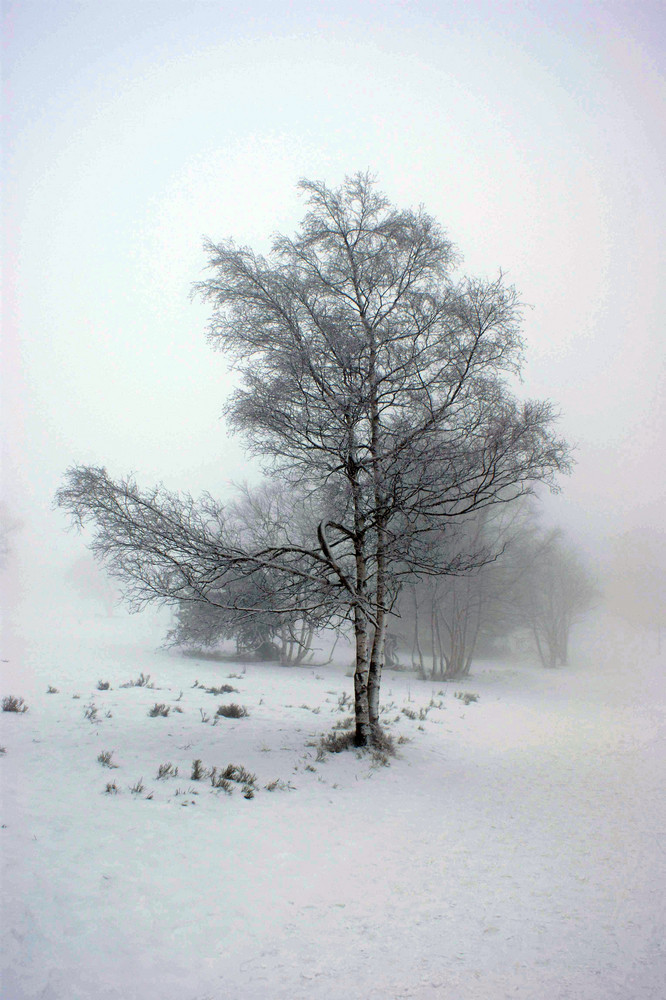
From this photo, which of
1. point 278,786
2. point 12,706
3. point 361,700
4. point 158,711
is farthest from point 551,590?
point 12,706

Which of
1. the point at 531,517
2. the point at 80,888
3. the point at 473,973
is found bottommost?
the point at 473,973

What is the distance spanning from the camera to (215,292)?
7.90 meters

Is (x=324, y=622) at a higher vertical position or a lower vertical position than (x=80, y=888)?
higher

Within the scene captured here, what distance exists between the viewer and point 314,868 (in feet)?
14.5

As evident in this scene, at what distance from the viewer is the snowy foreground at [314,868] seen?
10.0 feet

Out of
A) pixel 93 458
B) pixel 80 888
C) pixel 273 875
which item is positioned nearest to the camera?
pixel 80 888

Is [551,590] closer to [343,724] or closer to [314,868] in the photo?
[343,724]

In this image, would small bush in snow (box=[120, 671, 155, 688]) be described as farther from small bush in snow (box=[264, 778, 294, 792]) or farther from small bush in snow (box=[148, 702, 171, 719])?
small bush in snow (box=[264, 778, 294, 792])

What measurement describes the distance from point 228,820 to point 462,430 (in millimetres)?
5952

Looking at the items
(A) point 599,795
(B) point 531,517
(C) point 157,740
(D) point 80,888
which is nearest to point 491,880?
(D) point 80,888

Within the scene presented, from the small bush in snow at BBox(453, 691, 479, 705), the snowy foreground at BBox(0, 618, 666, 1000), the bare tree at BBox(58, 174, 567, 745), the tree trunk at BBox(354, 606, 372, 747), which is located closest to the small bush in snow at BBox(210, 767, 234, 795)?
the snowy foreground at BBox(0, 618, 666, 1000)

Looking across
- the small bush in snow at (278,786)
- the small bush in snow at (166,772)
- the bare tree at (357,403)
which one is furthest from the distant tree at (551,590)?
the small bush in snow at (166,772)

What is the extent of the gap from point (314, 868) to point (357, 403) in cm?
562

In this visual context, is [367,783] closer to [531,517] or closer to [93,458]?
[93,458]
